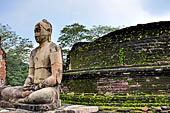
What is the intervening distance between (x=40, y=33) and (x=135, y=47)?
567 centimetres

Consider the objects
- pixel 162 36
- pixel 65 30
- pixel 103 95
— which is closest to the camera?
pixel 103 95

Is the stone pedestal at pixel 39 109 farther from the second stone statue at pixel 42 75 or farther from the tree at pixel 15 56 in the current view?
the tree at pixel 15 56

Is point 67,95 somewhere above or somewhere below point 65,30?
below

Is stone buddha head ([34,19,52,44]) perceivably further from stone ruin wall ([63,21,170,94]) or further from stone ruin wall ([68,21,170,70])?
stone ruin wall ([68,21,170,70])

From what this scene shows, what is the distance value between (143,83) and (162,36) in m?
2.31

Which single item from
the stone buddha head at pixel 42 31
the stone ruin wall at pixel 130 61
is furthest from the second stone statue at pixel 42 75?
the stone ruin wall at pixel 130 61

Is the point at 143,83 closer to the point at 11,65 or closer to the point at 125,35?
the point at 125,35

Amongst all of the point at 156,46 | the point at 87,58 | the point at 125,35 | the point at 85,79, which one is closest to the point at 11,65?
the point at 87,58

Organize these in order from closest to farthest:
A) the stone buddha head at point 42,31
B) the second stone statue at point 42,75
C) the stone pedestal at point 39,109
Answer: the stone pedestal at point 39,109 → the second stone statue at point 42,75 → the stone buddha head at point 42,31

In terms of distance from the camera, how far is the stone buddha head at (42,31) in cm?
323

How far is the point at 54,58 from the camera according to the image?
3.08 m

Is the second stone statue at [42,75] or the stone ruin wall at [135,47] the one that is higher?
the stone ruin wall at [135,47]

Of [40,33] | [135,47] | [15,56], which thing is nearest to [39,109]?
[40,33]

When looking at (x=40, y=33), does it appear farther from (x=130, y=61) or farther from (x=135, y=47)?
(x=135, y=47)
